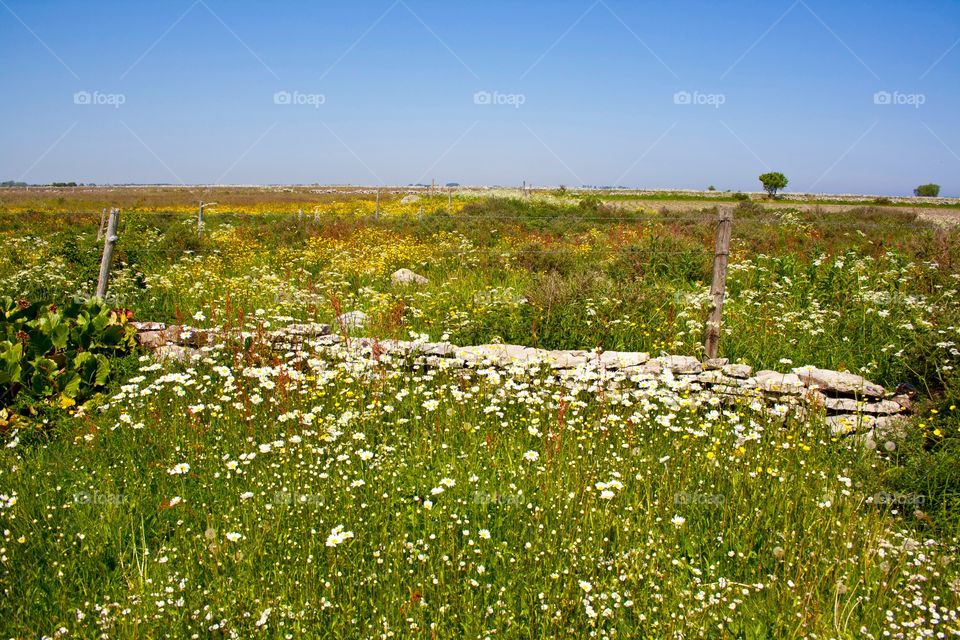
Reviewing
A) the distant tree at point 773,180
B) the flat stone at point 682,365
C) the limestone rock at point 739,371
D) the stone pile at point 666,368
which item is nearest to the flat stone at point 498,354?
the stone pile at point 666,368

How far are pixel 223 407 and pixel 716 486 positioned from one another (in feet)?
12.3

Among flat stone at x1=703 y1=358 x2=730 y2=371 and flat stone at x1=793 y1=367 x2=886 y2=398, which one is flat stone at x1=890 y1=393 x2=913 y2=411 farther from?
flat stone at x1=703 y1=358 x2=730 y2=371

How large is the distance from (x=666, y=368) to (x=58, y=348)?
5.42 m

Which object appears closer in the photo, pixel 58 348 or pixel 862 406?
pixel 862 406

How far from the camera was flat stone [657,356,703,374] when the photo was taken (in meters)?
5.61

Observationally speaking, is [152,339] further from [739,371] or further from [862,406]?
[862,406]

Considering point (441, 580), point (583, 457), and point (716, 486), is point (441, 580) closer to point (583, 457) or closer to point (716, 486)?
point (583, 457)

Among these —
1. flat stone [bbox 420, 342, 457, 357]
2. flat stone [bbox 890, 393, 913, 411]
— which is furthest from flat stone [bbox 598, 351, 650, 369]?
flat stone [bbox 890, 393, 913, 411]

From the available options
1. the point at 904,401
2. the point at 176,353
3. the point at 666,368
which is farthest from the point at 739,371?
the point at 176,353

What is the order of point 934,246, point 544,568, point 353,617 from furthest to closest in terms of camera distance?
1. point 934,246
2. point 544,568
3. point 353,617

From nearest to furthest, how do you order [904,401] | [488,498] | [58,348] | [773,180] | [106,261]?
1. [488,498]
2. [904,401]
3. [58,348]
4. [106,261]
5. [773,180]

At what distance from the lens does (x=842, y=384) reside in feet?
16.8

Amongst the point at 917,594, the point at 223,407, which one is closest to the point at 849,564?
the point at 917,594

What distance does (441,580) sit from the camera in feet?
9.19
